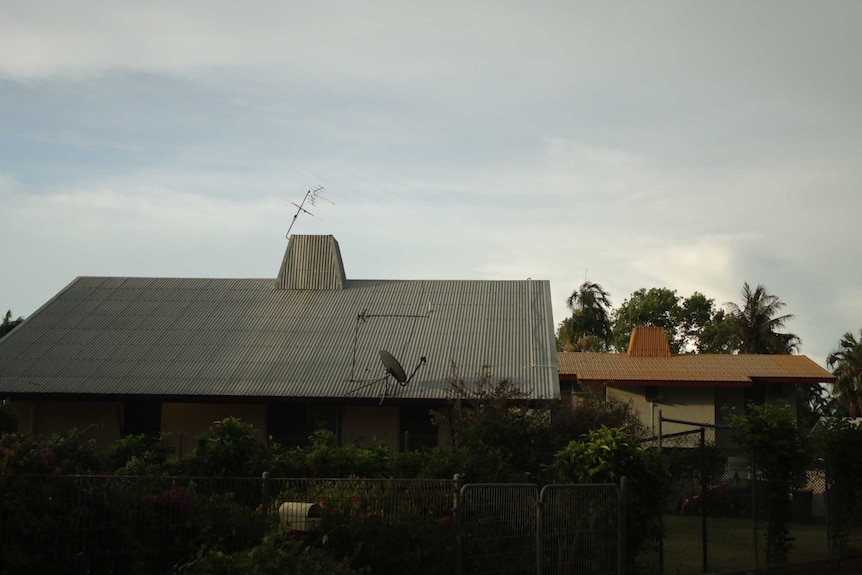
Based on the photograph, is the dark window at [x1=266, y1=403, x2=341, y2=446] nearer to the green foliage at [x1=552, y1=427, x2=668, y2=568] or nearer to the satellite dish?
the satellite dish

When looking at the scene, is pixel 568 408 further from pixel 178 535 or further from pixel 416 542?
pixel 178 535

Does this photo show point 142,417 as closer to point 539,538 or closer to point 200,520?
point 200,520

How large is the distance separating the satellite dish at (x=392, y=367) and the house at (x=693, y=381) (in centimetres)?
1328

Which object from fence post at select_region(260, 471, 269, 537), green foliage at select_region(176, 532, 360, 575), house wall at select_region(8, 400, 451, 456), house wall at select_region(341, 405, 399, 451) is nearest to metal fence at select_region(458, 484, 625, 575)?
green foliage at select_region(176, 532, 360, 575)

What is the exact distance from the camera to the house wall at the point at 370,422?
23.9m

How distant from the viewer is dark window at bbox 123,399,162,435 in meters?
24.4

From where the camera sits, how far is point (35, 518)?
8984 mm

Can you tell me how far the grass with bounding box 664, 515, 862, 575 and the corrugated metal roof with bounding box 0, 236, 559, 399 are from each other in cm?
619

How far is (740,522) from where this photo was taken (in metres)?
17.2

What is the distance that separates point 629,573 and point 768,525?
173 inches

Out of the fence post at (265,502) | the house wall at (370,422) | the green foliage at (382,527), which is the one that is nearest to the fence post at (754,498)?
the green foliage at (382,527)

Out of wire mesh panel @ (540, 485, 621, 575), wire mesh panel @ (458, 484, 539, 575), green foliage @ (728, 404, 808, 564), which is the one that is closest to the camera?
wire mesh panel @ (458, 484, 539, 575)

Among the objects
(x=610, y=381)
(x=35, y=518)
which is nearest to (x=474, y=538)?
(x=35, y=518)

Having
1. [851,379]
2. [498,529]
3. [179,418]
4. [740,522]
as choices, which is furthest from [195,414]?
[851,379]
